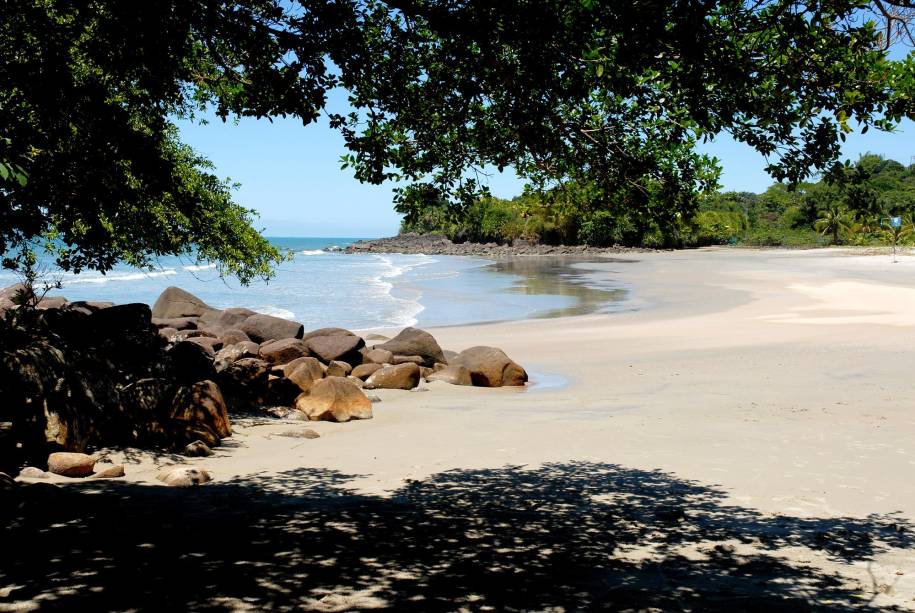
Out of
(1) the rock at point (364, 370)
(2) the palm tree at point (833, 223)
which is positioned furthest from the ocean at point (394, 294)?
(2) the palm tree at point (833, 223)

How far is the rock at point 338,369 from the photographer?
15.0 metres

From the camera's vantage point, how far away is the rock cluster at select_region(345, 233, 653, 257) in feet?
317

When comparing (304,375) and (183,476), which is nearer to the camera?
(183,476)

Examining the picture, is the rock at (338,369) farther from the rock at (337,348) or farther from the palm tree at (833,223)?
the palm tree at (833,223)

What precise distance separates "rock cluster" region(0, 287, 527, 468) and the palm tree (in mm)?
83890

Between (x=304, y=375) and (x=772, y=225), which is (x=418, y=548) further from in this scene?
(x=772, y=225)

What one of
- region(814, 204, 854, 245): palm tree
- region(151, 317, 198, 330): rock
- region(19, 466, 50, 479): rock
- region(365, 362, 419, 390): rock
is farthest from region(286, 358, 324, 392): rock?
→ region(814, 204, 854, 245): palm tree

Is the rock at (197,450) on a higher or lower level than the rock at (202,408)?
lower

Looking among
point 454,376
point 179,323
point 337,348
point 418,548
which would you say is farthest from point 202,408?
point 179,323

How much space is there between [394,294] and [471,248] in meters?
69.9

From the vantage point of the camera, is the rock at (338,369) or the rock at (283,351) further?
the rock at (283,351)

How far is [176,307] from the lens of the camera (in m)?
22.6

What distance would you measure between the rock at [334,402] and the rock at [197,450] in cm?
268

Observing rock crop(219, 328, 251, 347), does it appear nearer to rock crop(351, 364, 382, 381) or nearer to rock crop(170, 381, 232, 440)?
rock crop(351, 364, 382, 381)
